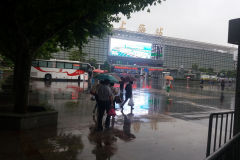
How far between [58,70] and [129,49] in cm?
5684

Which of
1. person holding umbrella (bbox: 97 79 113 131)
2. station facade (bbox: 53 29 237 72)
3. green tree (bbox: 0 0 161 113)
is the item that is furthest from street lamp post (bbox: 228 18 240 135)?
station facade (bbox: 53 29 237 72)

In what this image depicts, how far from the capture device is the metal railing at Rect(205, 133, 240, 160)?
226 cm

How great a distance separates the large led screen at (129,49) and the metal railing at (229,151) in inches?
3160

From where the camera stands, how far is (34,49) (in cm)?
679

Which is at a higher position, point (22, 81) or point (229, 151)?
point (22, 81)

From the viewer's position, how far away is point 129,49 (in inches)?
3342

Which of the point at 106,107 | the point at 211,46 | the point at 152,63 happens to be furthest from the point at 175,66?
the point at 106,107

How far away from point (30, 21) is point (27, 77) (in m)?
1.83

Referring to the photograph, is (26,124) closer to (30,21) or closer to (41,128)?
(41,128)

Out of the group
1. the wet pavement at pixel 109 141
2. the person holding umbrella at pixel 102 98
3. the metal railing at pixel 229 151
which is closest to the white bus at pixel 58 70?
the wet pavement at pixel 109 141

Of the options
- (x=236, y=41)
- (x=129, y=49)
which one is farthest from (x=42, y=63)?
(x=129, y=49)

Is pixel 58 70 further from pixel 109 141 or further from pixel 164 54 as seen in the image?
pixel 164 54

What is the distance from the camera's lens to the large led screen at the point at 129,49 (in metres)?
82.6

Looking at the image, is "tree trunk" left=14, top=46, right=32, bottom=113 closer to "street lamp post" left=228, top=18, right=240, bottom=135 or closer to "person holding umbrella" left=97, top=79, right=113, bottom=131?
"person holding umbrella" left=97, top=79, right=113, bottom=131
